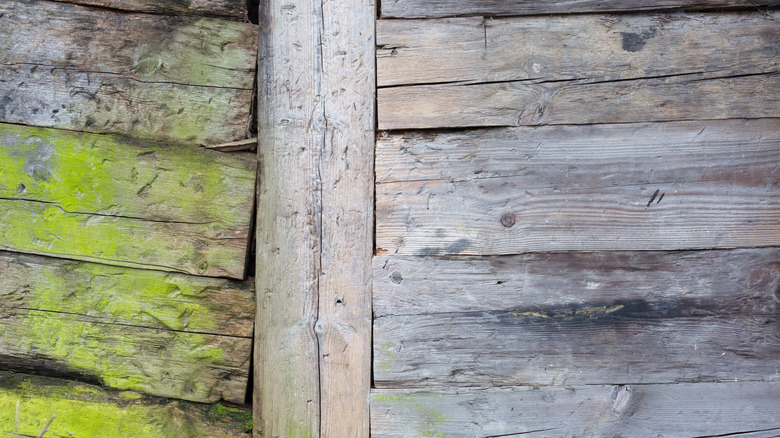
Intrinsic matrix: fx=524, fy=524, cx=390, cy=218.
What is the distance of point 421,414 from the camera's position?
4.58 feet

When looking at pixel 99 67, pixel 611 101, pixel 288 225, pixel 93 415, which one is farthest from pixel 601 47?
pixel 93 415

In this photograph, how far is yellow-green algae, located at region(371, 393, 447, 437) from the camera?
4.58ft

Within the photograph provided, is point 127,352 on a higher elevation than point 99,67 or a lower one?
lower

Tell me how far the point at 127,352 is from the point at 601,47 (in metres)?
1.51

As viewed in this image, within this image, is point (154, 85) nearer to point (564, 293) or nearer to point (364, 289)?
point (364, 289)

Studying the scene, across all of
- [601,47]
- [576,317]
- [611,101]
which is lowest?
[576,317]

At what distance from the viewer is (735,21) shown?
140 cm

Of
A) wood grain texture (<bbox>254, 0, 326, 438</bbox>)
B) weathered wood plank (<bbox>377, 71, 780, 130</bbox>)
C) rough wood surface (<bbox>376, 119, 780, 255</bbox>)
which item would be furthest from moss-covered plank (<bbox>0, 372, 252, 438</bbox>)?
weathered wood plank (<bbox>377, 71, 780, 130</bbox>)

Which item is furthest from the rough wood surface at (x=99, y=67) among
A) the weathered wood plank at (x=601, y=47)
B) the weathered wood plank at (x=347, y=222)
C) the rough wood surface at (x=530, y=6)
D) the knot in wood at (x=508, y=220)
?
the knot in wood at (x=508, y=220)

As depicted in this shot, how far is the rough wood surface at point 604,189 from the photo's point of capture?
54.6 inches

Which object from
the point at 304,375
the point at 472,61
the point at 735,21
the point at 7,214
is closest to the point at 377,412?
the point at 304,375

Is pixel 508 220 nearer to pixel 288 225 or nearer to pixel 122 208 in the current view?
pixel 288 225

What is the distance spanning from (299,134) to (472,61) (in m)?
0.50

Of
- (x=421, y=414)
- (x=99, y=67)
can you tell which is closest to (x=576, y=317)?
(x=421, y=414)
